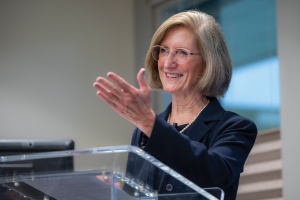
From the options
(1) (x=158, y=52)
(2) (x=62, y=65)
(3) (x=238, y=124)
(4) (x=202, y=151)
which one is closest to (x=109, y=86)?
(4) (x=202, y=151)

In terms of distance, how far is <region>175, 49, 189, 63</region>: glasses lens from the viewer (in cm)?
139

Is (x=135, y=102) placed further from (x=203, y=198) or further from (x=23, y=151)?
(x=23, y=151)

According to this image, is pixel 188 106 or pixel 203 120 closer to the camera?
pixel 203 120

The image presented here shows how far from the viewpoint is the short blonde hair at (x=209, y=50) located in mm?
1369

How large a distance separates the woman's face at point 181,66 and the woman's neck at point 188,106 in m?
0.04

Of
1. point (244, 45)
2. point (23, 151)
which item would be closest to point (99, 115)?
point (244, 45)

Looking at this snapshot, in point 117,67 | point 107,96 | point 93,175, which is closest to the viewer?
point 93,175

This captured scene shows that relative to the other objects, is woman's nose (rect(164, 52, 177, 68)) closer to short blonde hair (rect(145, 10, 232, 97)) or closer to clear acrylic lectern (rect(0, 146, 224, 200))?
short blonde hair (rect(145, 10, 232, 97))

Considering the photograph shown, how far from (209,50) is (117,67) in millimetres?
3469

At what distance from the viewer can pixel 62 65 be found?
4.24 meters

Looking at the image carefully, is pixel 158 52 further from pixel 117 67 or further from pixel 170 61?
pixel 117 67

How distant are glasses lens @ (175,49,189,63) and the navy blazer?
0.24 meters

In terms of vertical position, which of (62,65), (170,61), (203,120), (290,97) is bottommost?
(290,97)

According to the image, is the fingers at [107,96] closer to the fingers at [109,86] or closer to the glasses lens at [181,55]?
the fingers at [109,86]
